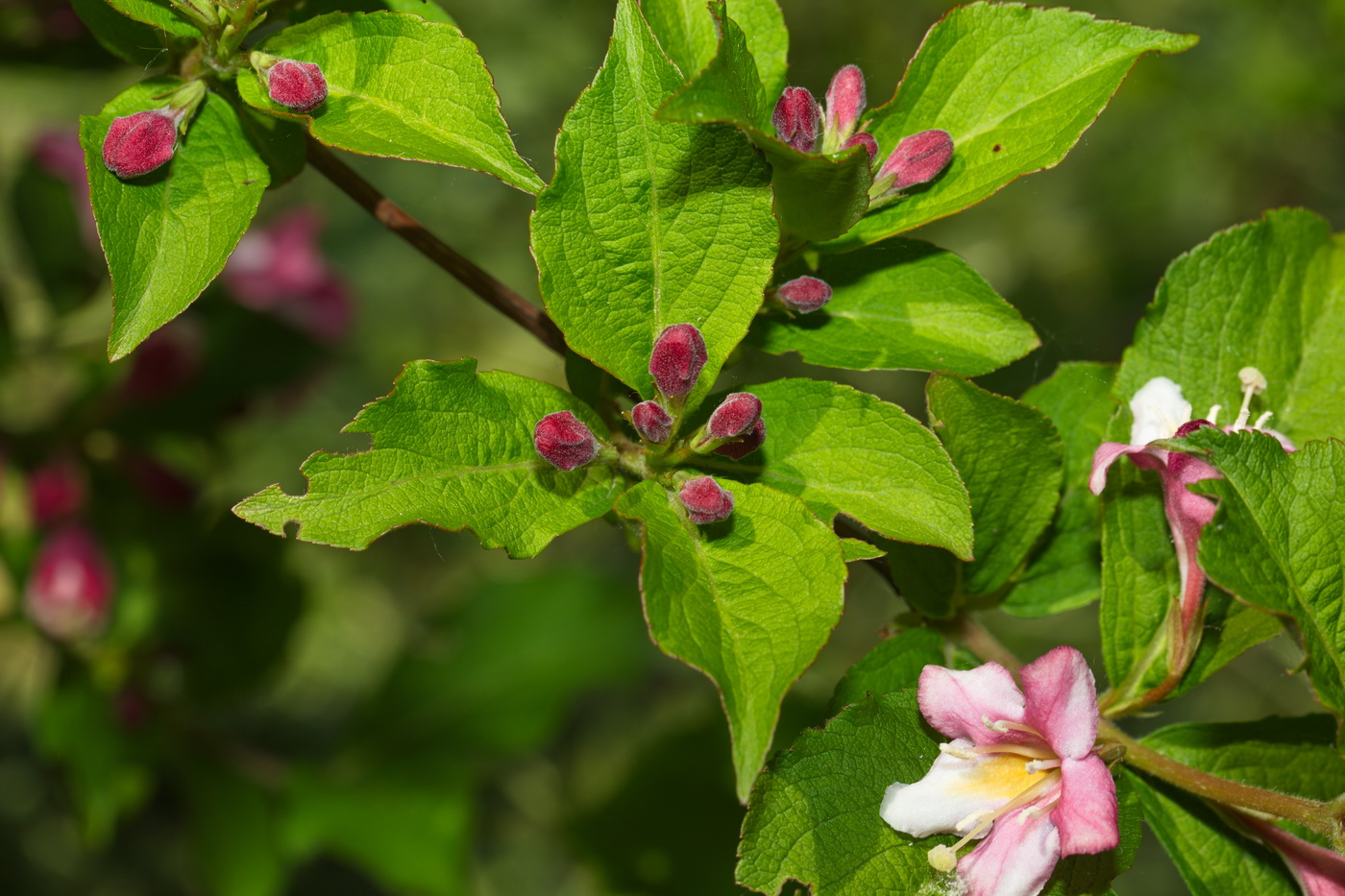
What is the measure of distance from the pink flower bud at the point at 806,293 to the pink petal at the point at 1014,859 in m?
0.49

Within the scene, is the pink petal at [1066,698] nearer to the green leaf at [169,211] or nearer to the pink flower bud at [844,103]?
the pink flower bud at [844,103]

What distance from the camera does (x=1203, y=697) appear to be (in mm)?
4219

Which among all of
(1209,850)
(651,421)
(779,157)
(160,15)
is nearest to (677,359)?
(651,421)

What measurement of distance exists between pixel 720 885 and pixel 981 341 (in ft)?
4.73

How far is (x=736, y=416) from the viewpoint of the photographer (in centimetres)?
90

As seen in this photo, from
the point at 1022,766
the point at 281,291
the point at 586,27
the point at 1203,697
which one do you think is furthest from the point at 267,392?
the point at 1203,697

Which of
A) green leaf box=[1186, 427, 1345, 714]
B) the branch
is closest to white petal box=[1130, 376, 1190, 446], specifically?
green leaf box=[1186, 427, 1345, 714]

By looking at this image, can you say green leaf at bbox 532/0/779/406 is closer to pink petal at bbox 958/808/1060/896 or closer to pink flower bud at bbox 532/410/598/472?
pink flower bud at bbox 532/410/598/472

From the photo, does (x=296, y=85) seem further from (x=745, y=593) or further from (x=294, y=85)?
(x=745, y=593)

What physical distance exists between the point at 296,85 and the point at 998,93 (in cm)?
66

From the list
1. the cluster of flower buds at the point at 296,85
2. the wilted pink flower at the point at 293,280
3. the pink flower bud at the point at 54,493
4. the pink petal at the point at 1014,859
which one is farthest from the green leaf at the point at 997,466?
the pink flower bud at the point at 54,493

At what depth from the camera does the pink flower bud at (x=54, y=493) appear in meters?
2.10

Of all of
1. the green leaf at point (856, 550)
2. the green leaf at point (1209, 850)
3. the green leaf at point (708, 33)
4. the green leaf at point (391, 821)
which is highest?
the green leaf at point (708, 33)

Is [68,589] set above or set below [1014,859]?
below
